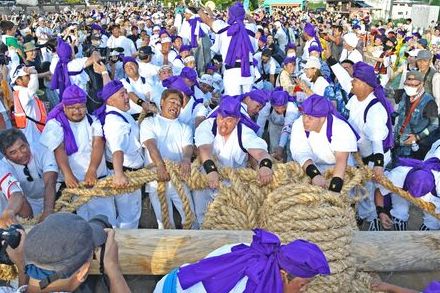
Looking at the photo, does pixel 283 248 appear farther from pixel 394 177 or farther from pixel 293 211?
pixel 394 177

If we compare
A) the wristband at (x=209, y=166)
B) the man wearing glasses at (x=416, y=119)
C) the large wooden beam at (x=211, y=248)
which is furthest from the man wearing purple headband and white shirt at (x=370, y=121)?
the wristband at (x=209, y=166)

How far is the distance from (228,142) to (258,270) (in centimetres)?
198

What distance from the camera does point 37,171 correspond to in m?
3.50

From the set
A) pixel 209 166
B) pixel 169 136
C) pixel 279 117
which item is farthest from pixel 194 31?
pixel 209 166

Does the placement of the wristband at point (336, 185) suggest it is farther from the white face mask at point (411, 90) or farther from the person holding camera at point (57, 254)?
the white face mask at point (411, 90)

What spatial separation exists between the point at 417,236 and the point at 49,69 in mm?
6811

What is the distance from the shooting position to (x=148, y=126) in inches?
156

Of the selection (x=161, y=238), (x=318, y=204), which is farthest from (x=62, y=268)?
(x=318, y=204)

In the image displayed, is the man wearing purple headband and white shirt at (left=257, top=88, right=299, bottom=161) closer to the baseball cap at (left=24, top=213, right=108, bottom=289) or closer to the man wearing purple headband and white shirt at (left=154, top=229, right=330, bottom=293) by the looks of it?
the man wearing purple headband and white shirt at (left=154, top=229, right=330, bottom=293)

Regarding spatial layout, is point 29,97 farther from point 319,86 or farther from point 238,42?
point 319,86

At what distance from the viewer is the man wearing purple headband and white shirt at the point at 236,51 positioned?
270 inches

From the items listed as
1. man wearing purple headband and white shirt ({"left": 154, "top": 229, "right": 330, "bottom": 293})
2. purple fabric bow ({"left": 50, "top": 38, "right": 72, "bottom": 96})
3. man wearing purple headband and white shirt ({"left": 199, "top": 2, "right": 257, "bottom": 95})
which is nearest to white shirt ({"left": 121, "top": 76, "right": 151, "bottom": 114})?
purple fabric bow ({"left": 50, "top": 38, "right": 72, "bottom": 96})

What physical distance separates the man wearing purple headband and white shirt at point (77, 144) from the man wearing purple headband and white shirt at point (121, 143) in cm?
8

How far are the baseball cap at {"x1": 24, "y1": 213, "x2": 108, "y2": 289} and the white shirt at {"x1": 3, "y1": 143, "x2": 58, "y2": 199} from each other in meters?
1.89
